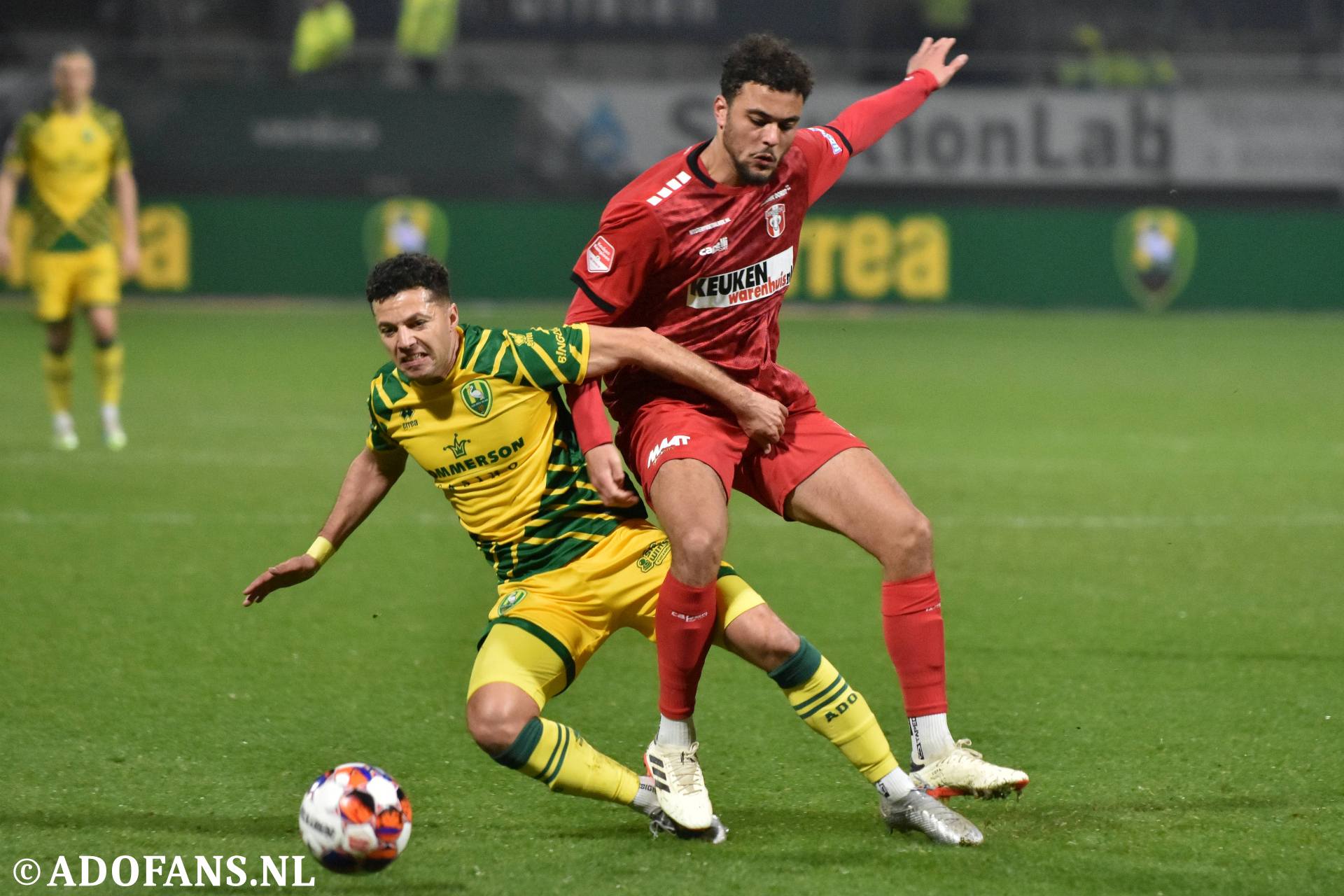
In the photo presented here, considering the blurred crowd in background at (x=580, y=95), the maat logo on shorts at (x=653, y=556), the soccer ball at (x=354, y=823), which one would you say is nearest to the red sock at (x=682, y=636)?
the maat logo on shorts at (x=653, y=556)

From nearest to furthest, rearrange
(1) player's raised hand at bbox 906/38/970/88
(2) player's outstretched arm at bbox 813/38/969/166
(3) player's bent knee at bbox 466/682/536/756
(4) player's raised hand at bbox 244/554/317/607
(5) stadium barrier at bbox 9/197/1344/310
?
(3) player's bent knee at bbox 466/682/536/756, (4) player's raised hand at bbox 244/554/317/607, (2) player's outstretched arm at bbox 813/38/969/166, (1) player's raised hand at bbox 906/38/970/88, (5) stadium barrier at bbox 9/197/1344/310

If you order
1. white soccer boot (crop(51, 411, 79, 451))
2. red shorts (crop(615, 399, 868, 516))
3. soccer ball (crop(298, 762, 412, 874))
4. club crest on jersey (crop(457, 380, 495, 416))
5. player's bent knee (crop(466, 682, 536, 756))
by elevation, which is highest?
club crest on jersey (crop(457, 380, 495, 416))

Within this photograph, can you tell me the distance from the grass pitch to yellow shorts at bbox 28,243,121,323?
0.92 metres

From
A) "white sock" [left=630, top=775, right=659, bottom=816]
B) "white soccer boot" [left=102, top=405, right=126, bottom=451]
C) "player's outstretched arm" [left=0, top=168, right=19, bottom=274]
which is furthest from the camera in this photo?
"white soccer boot" [left=102, top=405, right=126, bottom=451]

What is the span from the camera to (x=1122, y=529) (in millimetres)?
8398

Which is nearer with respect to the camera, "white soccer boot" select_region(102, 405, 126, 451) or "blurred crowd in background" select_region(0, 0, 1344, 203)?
"white soccer boot" select_region(102, 405, 126, 451)

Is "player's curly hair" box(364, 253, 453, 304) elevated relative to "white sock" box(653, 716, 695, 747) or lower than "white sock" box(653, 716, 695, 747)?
elevated

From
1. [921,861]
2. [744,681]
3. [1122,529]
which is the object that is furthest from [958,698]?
[1122,529]

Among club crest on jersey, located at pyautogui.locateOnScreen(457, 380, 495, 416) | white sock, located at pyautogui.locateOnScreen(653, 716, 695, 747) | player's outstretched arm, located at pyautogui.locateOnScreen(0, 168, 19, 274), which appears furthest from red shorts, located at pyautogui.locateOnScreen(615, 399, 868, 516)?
player's outstretched arm, located at pyautogui.locateOnScreen(0, 168, 19, 274)

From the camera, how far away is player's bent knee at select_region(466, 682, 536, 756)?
3.88 m

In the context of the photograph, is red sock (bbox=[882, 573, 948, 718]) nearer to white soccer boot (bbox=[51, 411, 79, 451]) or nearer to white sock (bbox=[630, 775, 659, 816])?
white sock (bbox=[630, 775, 659, 816])

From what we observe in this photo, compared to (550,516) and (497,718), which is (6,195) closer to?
(550,516)

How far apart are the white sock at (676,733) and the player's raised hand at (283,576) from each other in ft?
3.12

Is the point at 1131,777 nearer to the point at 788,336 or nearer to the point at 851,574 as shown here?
the point at 851,574
